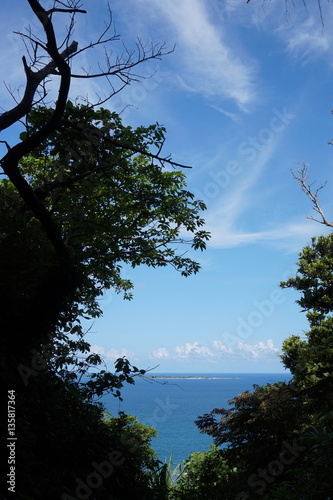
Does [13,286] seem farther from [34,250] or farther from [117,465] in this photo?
[117,465]

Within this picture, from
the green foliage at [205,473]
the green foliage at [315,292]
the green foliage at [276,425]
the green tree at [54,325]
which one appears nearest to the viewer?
the green tree at [54,325]

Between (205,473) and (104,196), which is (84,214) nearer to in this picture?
(104,196)

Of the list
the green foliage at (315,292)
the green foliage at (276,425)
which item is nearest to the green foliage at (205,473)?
the green foliage at (276,425)

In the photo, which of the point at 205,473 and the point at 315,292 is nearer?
the point at 205,473

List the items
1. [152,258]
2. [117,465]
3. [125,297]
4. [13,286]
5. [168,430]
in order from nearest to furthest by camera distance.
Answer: [117,465] → [13,286] → [152,258] → [125,297] → [168,430]

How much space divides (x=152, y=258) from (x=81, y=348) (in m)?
5.10

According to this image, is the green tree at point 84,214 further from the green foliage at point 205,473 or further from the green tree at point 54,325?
the green foliage at point 205,473

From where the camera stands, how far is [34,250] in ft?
20.5

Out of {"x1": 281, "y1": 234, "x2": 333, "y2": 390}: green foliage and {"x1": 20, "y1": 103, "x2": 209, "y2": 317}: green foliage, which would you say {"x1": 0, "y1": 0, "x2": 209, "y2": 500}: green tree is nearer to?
{"x1": 20, "y1": 103, "x2": 209, "y2": 317}: green foliage

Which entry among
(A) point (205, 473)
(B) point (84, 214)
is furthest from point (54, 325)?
(A) point (205, 473)

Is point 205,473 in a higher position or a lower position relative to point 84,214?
lower

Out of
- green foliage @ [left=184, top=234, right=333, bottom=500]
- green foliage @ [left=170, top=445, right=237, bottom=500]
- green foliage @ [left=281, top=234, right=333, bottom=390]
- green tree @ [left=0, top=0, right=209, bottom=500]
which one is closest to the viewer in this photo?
green tree @ [left=0, top=0, right=209, bottom=500]

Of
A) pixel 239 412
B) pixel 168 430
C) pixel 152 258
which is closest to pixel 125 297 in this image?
pixel 152 258

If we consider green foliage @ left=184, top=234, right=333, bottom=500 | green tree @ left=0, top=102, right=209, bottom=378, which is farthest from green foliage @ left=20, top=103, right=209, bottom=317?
green foliage @ left=184, top=234, right=333, bottom=500
